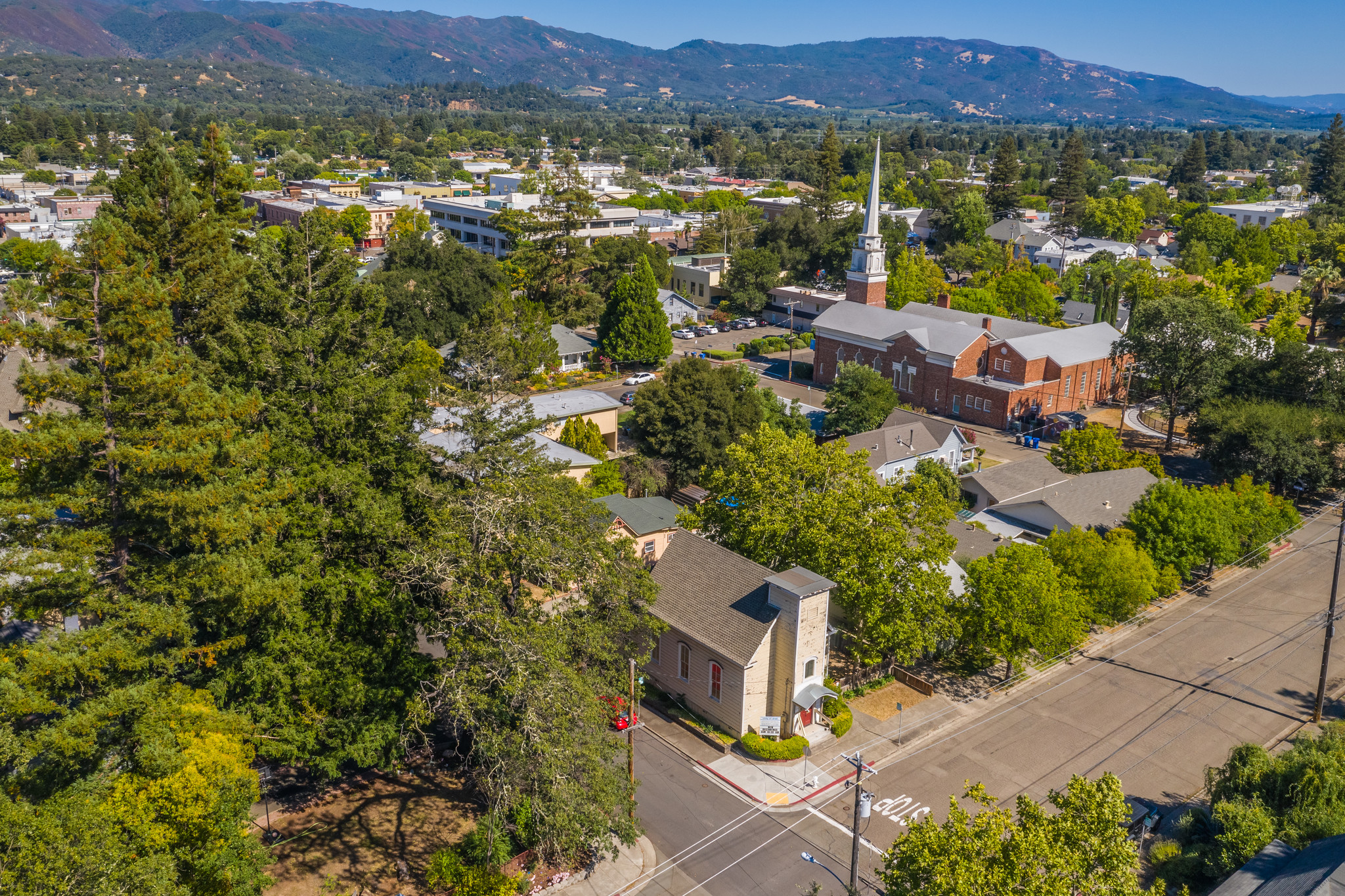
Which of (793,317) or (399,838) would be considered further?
(793,317)

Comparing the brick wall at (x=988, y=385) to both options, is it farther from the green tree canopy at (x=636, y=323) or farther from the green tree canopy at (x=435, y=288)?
the green tree canopy at (x=435, y=288)

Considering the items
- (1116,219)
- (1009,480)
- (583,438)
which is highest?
(1116,219)

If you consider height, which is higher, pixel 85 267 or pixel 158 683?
pixel 85 267

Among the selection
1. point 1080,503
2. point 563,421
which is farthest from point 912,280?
point 1080,503

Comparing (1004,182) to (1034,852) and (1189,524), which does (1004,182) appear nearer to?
(1189,524)

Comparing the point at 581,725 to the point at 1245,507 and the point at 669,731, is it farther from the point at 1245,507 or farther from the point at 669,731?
the point at 1245,507

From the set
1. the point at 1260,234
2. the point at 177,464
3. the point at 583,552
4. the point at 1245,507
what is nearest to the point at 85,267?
the point at 177,464
